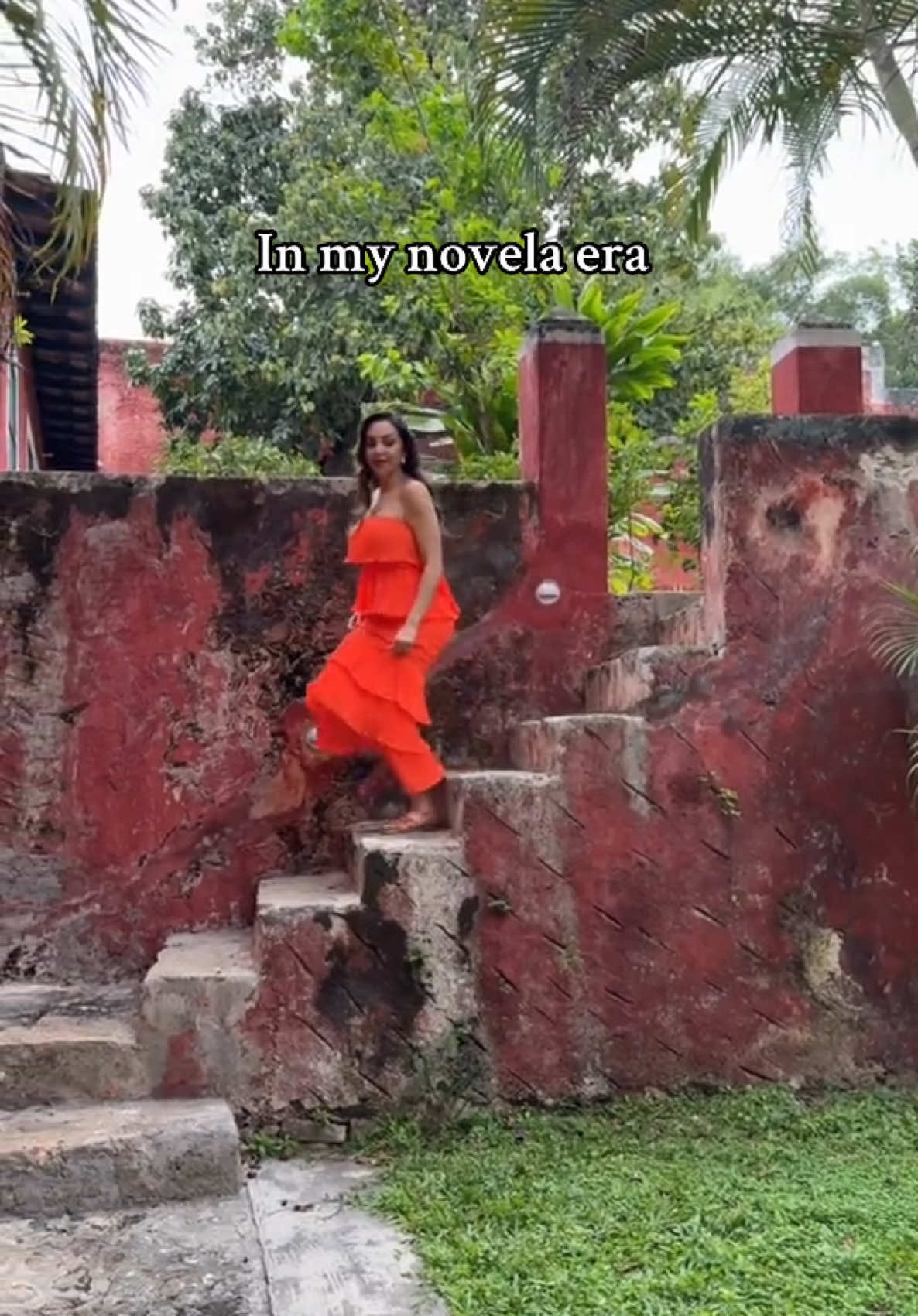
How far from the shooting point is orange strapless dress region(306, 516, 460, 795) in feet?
15.0

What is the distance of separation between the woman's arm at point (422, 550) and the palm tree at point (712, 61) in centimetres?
301

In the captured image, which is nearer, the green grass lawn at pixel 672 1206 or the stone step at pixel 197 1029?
the green grass lawn at pixel 672 1206

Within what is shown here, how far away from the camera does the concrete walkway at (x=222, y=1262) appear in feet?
9.90

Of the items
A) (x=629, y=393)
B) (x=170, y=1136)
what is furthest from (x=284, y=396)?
(x=170, y=1136)

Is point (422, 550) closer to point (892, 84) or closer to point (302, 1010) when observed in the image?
point (302, 1010)

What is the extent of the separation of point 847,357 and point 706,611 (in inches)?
52.5

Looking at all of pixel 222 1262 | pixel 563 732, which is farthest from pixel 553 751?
pixel 222 1262

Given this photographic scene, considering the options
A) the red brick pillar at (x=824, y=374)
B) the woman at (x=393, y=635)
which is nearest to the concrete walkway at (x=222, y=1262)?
the woman at (x=393, y=635)

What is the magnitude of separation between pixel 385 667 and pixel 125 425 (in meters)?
13.8

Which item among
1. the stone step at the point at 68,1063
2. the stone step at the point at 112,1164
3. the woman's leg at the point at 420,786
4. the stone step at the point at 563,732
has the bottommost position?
the stone step at the point at 112,1164

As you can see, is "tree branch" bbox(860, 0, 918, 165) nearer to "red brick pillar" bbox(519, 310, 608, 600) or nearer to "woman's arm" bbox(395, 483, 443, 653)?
"red brick pillar" bbox(519, 310, 608, 600)

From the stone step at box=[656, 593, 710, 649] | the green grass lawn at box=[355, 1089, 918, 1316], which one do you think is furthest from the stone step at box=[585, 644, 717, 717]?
the green grass lawn at box=[355, 1089, 918, 1316]

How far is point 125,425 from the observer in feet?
56.7

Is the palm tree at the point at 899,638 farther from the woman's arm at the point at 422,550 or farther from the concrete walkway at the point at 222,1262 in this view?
the concrete walkway at the point at 222,1262
